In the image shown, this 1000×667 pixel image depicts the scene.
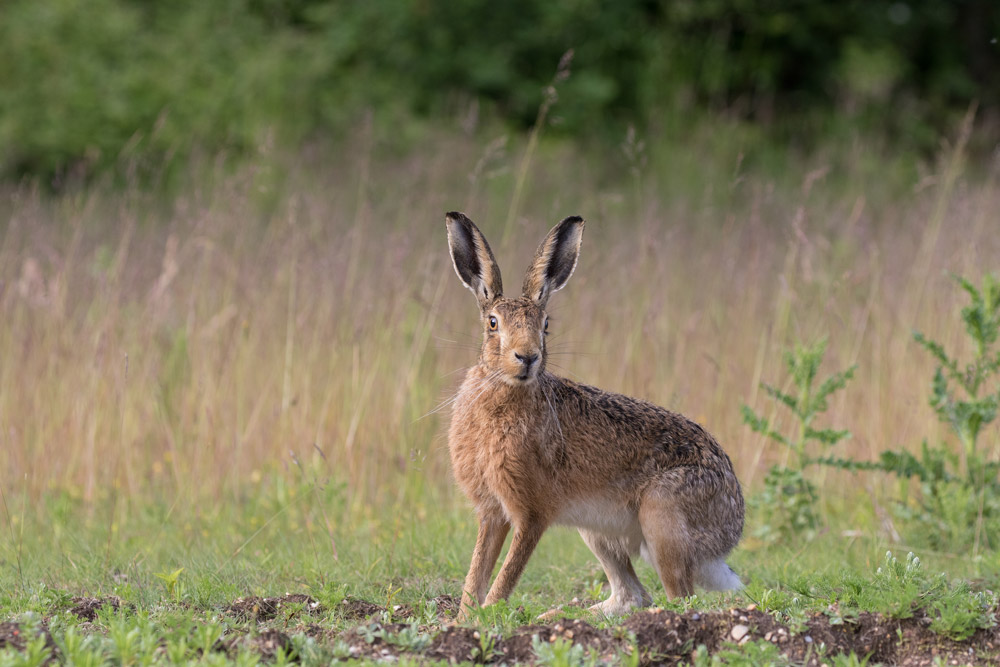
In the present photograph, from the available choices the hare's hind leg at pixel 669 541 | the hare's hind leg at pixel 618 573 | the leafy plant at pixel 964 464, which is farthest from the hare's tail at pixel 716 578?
the leafy plant at pixel 964 464

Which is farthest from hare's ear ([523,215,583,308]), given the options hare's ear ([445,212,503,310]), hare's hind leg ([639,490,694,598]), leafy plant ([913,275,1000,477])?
leafy plant ([913,275,1000,477])

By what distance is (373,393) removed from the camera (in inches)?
303

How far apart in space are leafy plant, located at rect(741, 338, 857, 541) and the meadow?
0.38 ft

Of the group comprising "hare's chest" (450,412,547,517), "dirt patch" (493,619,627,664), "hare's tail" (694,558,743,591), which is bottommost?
"dirt patch" (493,619,627,664)

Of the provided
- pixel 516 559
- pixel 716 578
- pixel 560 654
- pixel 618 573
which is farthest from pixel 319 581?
pixel 560 654

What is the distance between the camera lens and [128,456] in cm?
718

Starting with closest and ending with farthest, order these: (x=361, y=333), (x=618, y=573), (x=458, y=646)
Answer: (x=458, y=646) → (x=618, y=573) → (x=361, y=333)

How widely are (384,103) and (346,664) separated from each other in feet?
42.3

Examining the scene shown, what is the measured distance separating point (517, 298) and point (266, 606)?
1647 millimetres

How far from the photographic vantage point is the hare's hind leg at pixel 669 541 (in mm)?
5141

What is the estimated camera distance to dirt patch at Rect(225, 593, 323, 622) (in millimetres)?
4809

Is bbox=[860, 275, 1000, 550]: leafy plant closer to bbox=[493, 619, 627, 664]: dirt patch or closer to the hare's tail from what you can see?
the hare's tail

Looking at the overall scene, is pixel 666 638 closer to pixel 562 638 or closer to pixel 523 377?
pixel 562 638

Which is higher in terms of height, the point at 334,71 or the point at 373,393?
the point at 334,71
